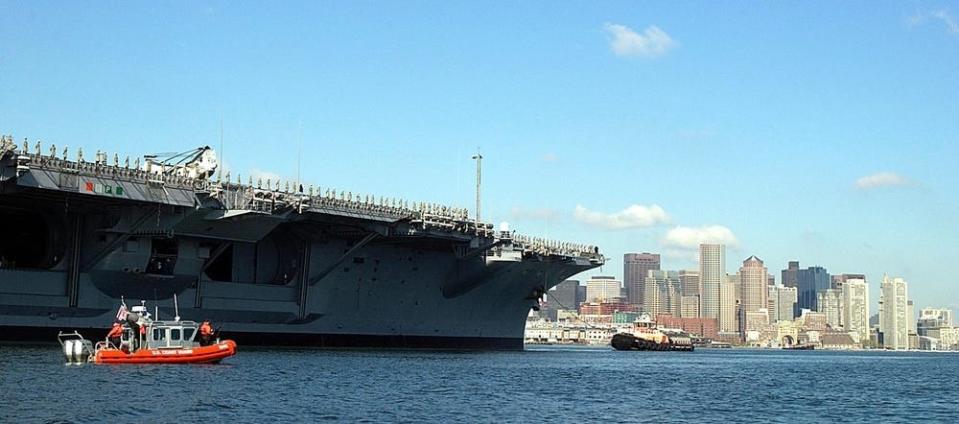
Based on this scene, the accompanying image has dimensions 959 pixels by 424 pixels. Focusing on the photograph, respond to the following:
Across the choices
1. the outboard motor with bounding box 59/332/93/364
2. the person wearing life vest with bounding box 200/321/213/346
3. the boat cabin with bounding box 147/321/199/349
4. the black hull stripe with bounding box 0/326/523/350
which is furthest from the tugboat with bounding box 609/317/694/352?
the outboard motor with bounding box 59/332/93/364

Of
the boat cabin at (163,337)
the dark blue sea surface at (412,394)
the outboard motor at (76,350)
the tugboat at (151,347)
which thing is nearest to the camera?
the dark blue sea surface at (412,394)

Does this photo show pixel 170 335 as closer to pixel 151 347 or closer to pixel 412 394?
pixel 151 347

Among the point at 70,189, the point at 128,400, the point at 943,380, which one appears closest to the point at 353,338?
the point at 70,189

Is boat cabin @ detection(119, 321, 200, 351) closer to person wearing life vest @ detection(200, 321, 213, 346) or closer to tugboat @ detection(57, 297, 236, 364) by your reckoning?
tugboat @ detection(57, 297, 236, 364)

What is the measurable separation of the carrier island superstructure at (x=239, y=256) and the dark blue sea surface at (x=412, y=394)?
13.2 ft

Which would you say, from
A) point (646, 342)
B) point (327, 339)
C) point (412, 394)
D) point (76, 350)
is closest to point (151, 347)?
point (76, 350)

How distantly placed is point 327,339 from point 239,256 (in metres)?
7.19

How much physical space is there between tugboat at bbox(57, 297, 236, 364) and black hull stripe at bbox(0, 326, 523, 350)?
9.37 m

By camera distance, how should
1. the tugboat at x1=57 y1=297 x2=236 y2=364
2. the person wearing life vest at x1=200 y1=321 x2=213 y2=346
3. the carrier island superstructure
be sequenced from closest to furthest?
the tugboat at x1=57 y1=297 x2=236 y2=364, the person wearing life vest at x1=200 y1=321 x2=213 y2=346, the carrier island superstructure

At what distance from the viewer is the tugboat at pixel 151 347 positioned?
149ft

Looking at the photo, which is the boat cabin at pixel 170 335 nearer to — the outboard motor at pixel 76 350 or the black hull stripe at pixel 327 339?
the outboard motor at pixel 76 350

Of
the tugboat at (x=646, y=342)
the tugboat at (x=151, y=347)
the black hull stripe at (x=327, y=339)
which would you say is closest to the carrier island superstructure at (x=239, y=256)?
the black hull stripe at (x=327, y=339)

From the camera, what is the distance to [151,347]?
4622cm

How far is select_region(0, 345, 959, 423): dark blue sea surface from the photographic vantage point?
31078 mm
